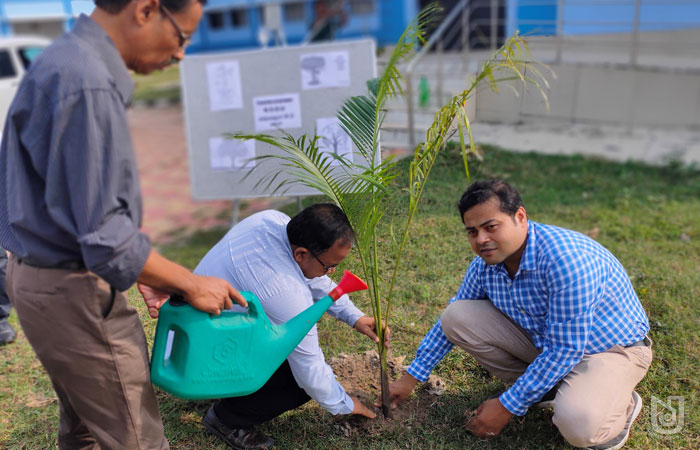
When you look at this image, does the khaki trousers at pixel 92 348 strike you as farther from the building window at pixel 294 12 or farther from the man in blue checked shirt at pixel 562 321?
the building window at pixel 294 12

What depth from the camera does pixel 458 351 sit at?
3.20 metres

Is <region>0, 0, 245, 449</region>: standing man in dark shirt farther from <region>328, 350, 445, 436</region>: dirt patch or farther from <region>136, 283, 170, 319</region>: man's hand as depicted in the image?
<region>328, 350, 445, 436</region>: dirt patch

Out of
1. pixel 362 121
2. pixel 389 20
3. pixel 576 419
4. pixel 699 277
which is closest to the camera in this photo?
pixel 576 419

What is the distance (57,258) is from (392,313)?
2076 mm

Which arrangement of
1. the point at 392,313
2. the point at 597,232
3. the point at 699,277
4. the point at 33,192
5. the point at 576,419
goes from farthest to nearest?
the point at 597,232 → the point at 699,277 → the point at 392,313 → the point at 576,419 → the point at 33,192

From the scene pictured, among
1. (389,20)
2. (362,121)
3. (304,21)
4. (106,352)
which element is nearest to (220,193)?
(362,121)

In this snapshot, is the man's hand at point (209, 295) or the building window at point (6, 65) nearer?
the man's hand at point (209, 295)

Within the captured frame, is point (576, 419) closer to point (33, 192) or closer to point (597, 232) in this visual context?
point (33, 192)

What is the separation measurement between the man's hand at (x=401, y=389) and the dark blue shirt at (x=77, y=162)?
4.83 feet

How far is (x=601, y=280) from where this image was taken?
232cm

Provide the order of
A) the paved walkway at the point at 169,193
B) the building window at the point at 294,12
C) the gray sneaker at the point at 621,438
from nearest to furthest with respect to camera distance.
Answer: the gray sneaker at the point at 621,438 → the paved walkway at the point at 169,193 → the building window at the point at 294,12

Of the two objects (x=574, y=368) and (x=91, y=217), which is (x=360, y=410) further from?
→ (x=91, y=217)

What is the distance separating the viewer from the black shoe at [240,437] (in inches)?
101

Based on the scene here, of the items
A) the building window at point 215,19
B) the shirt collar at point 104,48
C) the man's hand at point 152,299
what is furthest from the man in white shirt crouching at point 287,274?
the building window at point 215,19
